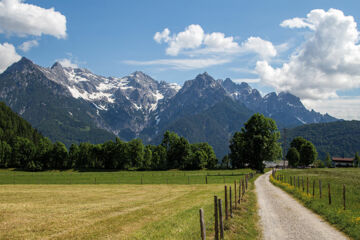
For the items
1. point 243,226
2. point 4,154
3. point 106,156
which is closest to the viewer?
point 243,226

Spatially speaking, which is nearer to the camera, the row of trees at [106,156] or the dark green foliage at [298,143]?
the row of trees at [106,156]

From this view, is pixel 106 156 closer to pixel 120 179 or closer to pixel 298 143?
pixel 120 179

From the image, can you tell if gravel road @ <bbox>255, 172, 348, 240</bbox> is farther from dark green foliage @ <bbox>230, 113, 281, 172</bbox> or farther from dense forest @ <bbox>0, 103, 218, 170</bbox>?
dense forest @ <bbox>0, 103, 218, 170</bbox>

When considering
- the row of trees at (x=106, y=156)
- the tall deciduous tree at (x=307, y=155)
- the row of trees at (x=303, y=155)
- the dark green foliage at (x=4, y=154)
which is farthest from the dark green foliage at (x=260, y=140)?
the dark green foliage at (x=4, y=154)

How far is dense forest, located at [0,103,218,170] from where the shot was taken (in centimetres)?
13762

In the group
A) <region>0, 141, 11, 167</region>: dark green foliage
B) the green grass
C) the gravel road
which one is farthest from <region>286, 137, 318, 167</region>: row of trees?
<region>0, 141, 11, 167</region>: dark green foliage

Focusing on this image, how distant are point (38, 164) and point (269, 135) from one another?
103 m

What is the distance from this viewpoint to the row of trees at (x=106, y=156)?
5418 inches

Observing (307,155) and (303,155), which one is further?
(303,155)

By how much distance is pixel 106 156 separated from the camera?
14450 cm

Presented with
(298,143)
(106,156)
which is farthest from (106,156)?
(298,143)

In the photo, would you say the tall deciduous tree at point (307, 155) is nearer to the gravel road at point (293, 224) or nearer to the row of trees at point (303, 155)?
the row of trees at point (303, 155)

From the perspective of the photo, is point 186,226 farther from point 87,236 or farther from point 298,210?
point 298,210

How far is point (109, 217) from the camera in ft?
72.1
